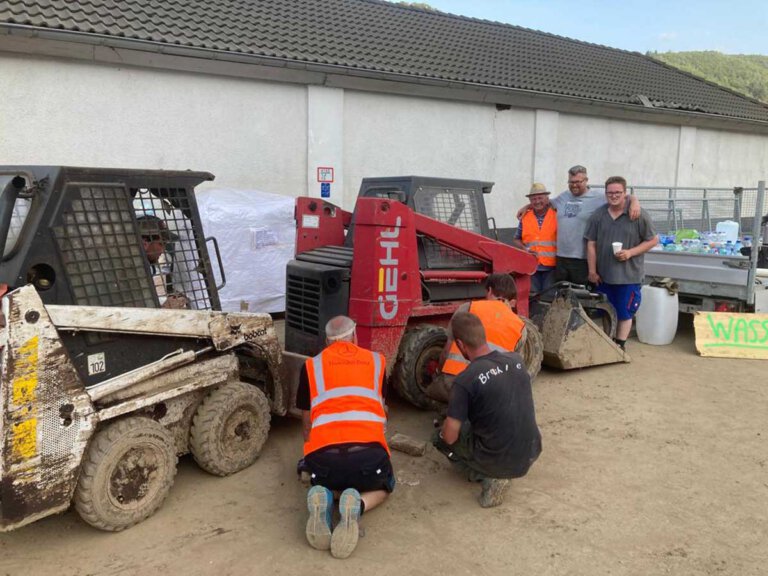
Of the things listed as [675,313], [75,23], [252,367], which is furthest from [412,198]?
[75,23]

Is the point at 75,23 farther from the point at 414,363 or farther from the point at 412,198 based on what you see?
the point at 414,363

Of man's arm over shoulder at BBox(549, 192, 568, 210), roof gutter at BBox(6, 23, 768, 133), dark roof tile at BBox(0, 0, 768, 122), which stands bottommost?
man's arm over shoulder at BBox(549, 192, 568, 210)

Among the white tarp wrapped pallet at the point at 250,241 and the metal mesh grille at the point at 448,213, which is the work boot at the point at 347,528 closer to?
the metal mesh grille at the point at 448,213

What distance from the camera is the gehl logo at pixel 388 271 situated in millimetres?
4738

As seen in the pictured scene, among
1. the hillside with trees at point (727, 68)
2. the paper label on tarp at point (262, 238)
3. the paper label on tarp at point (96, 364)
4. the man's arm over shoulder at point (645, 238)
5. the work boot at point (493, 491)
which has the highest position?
the hillside with trees at point (727, 68)

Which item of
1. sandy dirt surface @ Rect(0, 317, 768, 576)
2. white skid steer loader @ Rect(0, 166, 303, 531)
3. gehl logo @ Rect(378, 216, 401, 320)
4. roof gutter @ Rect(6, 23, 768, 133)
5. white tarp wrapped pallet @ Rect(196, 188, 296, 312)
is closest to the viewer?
white skid steer loader @ Rect(0, 166, 303, 531)

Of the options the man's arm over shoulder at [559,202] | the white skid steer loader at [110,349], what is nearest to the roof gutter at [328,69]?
the man's arm over shoulder at [559,202]

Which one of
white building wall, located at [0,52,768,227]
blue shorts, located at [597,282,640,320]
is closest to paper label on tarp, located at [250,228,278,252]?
white building wall, located at [0,52,768,227]

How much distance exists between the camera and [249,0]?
12602 millimetres

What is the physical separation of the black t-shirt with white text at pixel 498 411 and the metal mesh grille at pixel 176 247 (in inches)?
71.5

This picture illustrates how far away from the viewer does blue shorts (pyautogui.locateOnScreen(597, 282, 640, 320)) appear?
22.1 feet

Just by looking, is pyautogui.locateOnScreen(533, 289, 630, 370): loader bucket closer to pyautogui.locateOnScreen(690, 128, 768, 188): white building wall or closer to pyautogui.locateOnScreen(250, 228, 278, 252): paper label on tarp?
pyautogui.locateOnScreen(250, 228, 278, 252): paper label on tarp

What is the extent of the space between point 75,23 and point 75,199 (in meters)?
6.81

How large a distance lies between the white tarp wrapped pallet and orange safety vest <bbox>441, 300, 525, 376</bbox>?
4241 mm
